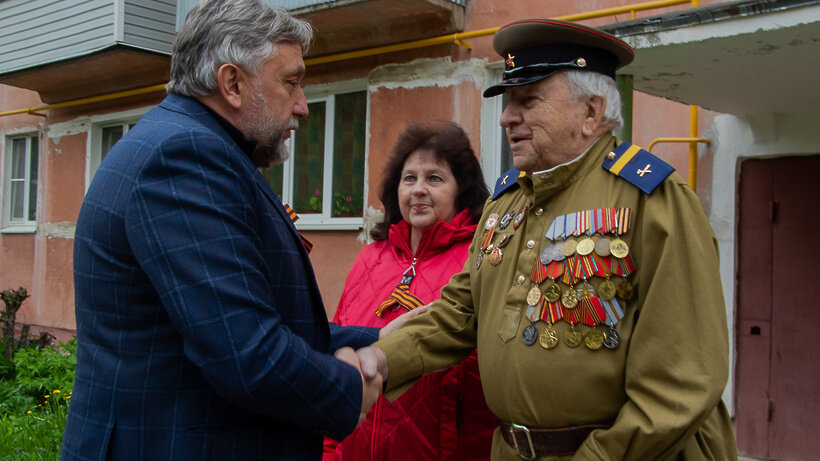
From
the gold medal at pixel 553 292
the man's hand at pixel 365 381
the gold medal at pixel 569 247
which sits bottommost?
the man's hand at pixel 365 381

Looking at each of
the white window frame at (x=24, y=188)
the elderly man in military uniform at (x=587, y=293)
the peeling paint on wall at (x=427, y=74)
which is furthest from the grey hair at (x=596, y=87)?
the white window frame at (x=24, y=188)

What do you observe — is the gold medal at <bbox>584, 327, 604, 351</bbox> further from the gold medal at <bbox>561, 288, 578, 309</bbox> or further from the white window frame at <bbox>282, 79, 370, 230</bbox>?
the white window frame at <bbox>282, 79, 370, 230</bbox>

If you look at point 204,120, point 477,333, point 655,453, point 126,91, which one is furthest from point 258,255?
point 126,91

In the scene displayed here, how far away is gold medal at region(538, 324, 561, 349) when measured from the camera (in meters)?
1.97

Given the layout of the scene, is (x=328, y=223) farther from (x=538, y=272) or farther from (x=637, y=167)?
(x=637, y=167)

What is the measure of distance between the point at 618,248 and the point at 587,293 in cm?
15

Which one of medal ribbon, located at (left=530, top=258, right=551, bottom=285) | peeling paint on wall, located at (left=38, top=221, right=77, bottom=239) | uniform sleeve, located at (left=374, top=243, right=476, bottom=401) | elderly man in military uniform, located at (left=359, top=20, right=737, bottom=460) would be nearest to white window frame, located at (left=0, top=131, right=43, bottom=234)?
peeling paint on wall, located at (left=38, top=221, right=77, bottom=239)

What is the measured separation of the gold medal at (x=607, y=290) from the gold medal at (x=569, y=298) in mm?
72

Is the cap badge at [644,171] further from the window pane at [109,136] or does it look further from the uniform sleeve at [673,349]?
the window pane at [109,136]

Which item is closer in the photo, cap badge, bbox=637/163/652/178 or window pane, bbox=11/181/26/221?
cap badge, bbox=637/163/652/178

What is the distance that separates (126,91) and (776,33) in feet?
26.0

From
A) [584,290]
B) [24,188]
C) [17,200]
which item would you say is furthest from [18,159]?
[584,290]

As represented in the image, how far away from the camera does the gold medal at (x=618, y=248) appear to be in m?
1.91

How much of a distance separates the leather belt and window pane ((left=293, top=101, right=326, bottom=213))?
555 cm
